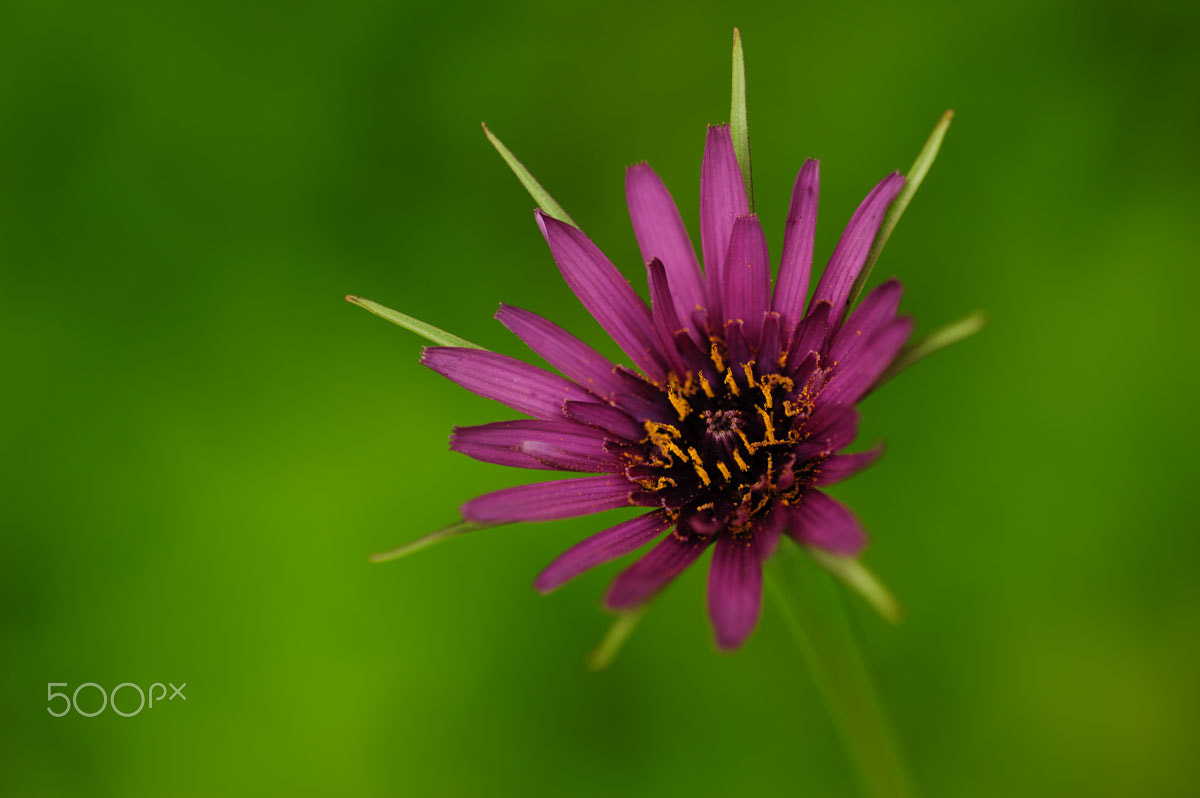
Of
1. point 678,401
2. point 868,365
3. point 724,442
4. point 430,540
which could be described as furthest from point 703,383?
point 430,540

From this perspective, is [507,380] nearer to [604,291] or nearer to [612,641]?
[604,291]

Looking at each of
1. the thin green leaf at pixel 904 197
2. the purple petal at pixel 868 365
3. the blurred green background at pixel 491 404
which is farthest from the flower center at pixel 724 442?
the blurred green background at pixel 491 404

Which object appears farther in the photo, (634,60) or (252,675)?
(634,60)

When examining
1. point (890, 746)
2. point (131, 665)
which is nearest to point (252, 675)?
point (131, 665)

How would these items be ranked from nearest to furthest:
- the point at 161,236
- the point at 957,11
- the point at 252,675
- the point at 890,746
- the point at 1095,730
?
the point at 890,746 → the point at 1095,730 → the point at 252,675 → the point at 957,11 → the point at 161,236

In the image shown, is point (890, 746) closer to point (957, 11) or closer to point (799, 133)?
point (799, 133)
